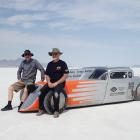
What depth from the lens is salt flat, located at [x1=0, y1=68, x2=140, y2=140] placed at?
20.8 ft

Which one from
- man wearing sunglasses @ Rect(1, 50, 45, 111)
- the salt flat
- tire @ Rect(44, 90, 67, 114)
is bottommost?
the salt flat

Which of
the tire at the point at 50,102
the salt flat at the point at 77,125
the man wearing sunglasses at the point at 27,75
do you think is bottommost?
the salt flat at the point at 77,125

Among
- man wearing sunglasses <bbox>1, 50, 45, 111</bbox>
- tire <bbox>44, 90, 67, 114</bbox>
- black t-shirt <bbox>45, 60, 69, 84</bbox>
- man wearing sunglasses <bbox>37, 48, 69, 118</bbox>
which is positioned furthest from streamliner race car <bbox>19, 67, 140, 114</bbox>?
black t-shirt <bbox>45, 60, 69, 84</bbox>

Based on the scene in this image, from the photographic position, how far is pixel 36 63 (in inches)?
369

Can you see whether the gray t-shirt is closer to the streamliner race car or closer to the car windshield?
the streamliner race car

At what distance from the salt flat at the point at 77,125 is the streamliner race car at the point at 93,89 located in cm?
33

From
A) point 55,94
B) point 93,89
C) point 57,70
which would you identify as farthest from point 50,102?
point 93,89

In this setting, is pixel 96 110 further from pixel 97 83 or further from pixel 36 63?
pixel 36 63

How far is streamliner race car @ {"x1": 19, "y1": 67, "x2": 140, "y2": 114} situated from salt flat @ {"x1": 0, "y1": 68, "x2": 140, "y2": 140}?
0.33m

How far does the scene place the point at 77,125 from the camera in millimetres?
7293

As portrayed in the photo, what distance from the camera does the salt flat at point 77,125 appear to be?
6340mm

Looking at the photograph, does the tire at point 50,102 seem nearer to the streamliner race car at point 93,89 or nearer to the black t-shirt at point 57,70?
the streamliner race car at point 93,89

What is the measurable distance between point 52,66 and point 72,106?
4.76ft

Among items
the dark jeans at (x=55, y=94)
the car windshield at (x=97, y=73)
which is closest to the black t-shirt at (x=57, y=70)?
the dark jeans at (x=55, y=94)
